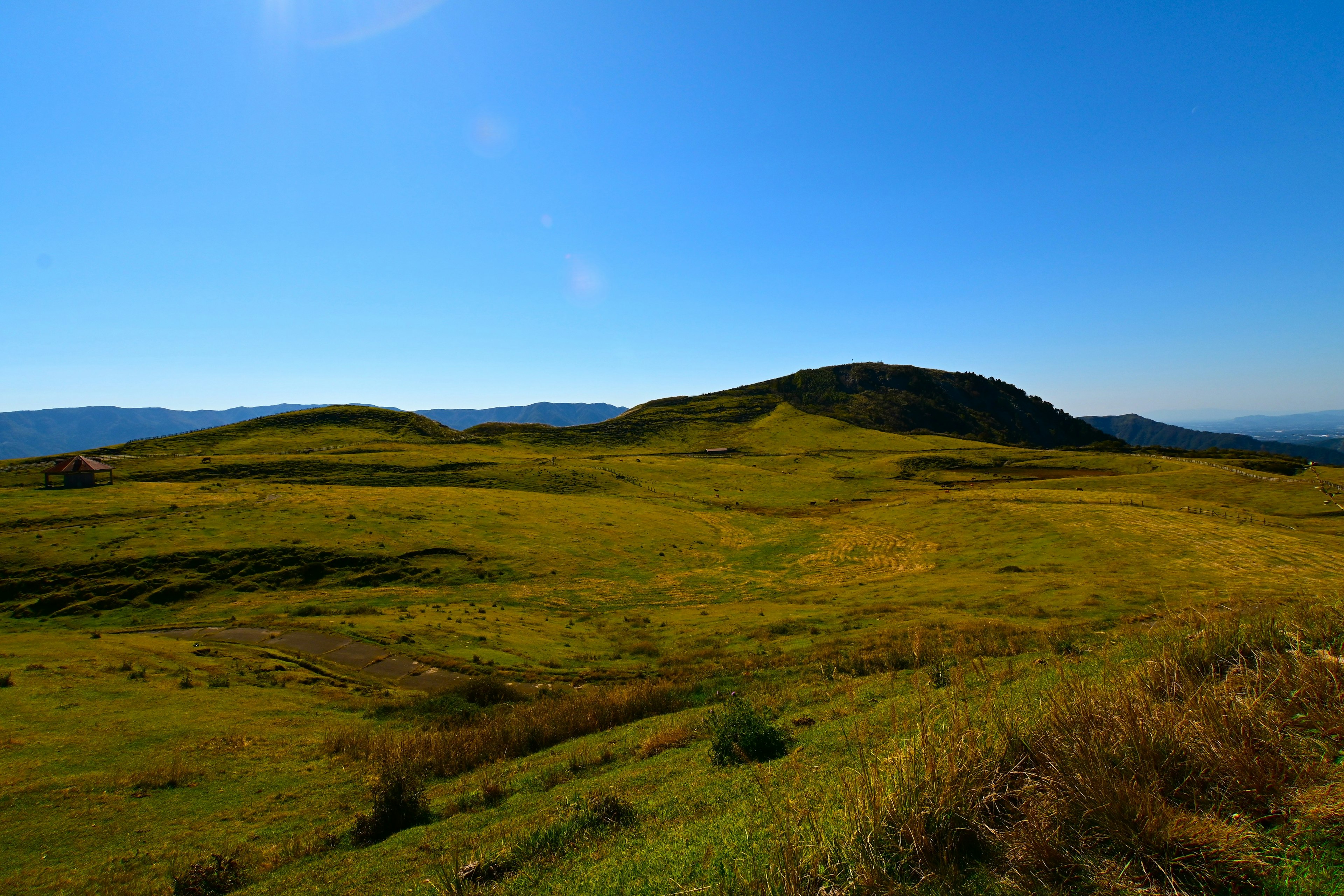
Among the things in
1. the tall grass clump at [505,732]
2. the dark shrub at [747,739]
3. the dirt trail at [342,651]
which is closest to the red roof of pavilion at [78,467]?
the dirt trail at [342,651]

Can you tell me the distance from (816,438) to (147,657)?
132 metres

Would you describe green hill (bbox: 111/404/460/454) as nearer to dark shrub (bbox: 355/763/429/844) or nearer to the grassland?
the grassland

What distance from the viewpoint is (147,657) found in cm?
2086

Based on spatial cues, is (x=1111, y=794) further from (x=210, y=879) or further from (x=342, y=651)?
(x=342, y=651)

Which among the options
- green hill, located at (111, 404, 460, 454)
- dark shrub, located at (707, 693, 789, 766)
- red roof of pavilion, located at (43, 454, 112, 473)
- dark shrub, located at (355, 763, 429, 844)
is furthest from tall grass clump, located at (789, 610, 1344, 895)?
green hill, located at (111, 404, 460, 454)

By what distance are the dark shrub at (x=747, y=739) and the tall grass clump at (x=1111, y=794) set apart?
4963mm

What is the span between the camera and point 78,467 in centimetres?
5269

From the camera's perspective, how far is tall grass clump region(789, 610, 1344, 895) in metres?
3.95

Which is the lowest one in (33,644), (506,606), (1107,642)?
(506,606)

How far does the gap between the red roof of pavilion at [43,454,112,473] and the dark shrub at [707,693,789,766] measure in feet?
233

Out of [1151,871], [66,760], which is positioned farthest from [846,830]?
[66,760]

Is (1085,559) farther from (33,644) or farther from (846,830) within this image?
(33,644)

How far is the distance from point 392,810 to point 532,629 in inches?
730

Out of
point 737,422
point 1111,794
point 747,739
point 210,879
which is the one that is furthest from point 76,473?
point 737,422
